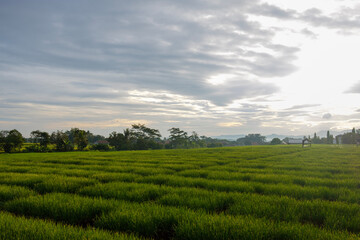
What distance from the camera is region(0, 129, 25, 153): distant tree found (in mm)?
44344

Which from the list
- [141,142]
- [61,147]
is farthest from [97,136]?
[61,147]

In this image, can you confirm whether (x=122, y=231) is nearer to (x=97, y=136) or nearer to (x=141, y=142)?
(x=141, y=142)

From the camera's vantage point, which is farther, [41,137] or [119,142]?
[119,142]

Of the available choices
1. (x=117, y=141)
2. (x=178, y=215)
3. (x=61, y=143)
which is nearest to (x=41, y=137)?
(x=61, y=143)

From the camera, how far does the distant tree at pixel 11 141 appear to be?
44.3 m

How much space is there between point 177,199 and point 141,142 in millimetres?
72012

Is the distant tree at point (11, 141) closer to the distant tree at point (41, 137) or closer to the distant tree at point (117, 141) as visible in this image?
the distant tree at point (41, 137)

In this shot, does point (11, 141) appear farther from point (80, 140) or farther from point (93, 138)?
point (93, 138)

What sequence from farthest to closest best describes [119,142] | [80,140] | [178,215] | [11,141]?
[119,142]
[80,140]
[11,141]
[178,215]

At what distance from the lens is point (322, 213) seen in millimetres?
4344

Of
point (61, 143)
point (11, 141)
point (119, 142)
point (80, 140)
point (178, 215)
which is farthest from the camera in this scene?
point (119, 142)

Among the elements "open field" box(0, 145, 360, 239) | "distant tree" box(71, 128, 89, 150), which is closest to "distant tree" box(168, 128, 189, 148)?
"distant tree" box(71, 128, 89, 150)

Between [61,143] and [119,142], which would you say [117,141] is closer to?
[119,142]

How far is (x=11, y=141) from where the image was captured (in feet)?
149
